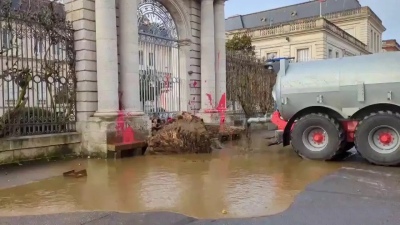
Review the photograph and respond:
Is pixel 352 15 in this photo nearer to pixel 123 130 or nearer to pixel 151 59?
pixel 151 59

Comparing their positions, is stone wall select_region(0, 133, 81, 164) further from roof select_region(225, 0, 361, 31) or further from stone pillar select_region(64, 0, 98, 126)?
roof select_region(225, 0, 361, 31)

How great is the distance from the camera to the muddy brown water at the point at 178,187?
16.8ft

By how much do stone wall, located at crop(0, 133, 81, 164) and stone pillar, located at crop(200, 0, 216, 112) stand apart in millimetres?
5759

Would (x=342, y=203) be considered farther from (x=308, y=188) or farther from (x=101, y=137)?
(x=101, y=137)

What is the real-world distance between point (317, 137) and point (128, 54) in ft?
18.4

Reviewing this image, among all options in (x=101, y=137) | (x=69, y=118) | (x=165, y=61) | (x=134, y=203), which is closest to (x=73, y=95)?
(x=69, y=118)

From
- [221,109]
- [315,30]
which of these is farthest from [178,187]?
[315,30]

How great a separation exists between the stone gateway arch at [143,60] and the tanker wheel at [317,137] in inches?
172

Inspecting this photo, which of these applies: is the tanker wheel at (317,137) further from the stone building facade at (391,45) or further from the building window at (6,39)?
the stone building facade at (391,45)

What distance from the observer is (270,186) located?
6.27 metres

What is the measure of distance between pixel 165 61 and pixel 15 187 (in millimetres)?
8147

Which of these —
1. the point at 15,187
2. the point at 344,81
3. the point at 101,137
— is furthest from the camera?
the point at 101,137

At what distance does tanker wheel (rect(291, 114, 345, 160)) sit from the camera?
8539 millimetres

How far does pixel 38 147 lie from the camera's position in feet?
30.8
